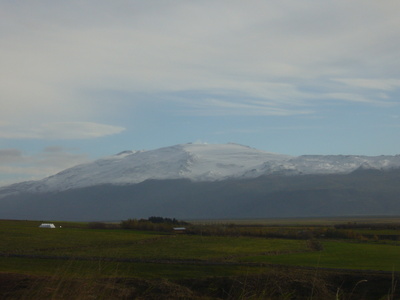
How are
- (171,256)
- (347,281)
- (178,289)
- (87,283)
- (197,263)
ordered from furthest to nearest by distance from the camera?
1. (171,256)
2. (197,263)
3. (347,281)
4. (178,289)
5. (87,283)

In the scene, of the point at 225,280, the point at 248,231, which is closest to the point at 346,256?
the point at 225,280

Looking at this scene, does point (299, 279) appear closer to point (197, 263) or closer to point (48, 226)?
point (197, 263)

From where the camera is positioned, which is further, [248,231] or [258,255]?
[248,231]

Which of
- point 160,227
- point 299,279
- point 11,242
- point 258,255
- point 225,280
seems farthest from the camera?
point 160,227

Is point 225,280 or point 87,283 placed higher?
point 87,283

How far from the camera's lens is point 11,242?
2077 inches

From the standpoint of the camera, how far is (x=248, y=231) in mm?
80750

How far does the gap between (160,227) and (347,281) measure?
59.0 metres

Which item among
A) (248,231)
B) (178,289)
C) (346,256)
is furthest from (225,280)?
(248,231)

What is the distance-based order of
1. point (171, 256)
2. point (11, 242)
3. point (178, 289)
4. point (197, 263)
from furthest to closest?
1. point (11, 242)
2. point (171, 256)
3. point (197, 263)
4. point (178, 289)

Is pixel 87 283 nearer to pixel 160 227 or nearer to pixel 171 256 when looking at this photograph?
pixel 171 256

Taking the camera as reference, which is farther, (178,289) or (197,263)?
(197,263)

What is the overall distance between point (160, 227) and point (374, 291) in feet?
199

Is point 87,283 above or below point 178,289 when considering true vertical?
above
